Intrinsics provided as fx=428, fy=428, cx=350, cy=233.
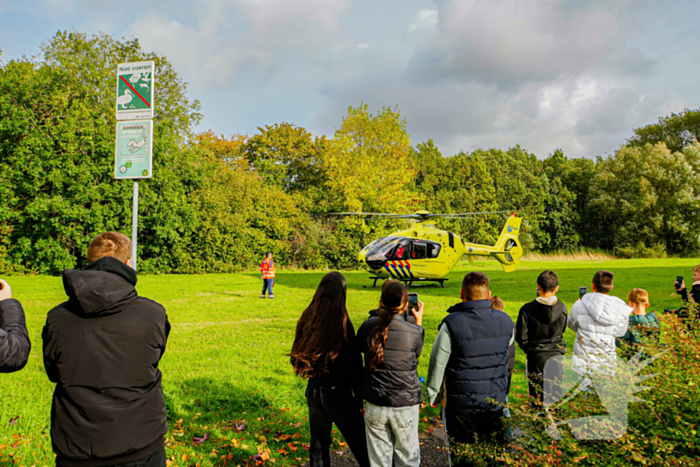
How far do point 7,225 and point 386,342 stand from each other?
28127 millimetres

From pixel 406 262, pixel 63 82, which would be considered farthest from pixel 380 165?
pixel 63 82

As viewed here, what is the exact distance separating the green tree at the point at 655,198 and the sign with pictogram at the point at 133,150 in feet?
150

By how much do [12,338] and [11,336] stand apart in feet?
0.04

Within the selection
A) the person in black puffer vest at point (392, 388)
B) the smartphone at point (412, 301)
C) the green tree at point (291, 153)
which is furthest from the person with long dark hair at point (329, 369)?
the green tree at point (291, 153)

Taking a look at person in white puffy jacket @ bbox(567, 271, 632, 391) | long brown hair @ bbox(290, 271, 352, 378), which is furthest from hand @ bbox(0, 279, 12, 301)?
person in white puffy jacket @ bbox(567, 271, 632, 391)

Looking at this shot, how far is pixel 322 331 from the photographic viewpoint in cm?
320

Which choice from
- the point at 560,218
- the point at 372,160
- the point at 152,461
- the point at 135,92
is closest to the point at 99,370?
the point at 152,461

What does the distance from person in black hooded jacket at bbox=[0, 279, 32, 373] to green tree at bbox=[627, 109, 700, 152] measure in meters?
55.1

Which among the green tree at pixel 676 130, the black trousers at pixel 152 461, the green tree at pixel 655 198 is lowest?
the black trousers at pixel 152 461

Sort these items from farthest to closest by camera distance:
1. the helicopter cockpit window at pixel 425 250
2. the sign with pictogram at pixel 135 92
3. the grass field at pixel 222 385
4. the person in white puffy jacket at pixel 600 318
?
1. the helicopter cockpit window at pixel 425 250
2. the sign with pictogram at pixel 135 92
3. the grass field at pixel 222 385
4. the person in white puffy jacket at pixel 600 318

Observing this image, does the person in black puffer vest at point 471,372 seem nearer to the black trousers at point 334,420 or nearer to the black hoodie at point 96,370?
the black trousers at point 334,420

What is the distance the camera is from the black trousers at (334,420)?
3.21 metres

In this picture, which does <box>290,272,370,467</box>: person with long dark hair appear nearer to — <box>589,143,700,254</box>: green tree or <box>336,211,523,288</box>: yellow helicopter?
<box>336,211,523,288</box>: yellow helicopter

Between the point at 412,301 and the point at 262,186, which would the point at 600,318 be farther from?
the point at 262,186
